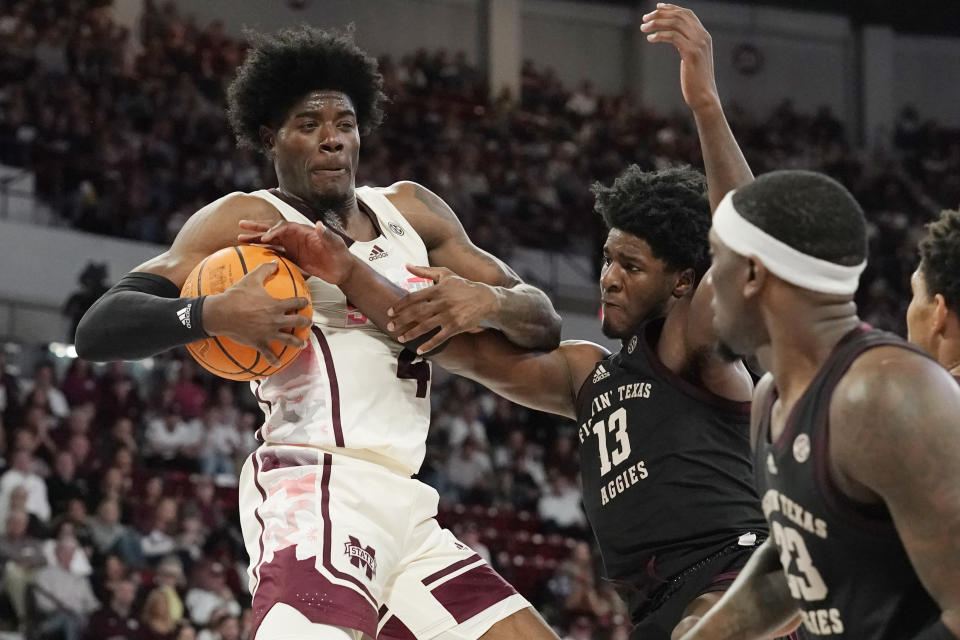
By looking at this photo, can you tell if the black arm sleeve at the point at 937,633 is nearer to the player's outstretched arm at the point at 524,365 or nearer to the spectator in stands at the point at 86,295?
the player's outstretched arm at the point at 524,365

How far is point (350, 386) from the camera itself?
13.1 feet

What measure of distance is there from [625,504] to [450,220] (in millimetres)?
1205

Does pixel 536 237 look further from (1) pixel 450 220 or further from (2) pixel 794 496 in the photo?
(2) pixel 794 496

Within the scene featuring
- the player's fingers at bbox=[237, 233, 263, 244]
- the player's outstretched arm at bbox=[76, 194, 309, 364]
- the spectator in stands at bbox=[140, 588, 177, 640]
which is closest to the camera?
the player's outstretched arm at bbox=[76, 194, 309, 364]

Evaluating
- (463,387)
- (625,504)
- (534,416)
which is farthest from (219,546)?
(625,504)

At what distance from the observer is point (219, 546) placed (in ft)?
32.4

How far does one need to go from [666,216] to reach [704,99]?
39 centimetres

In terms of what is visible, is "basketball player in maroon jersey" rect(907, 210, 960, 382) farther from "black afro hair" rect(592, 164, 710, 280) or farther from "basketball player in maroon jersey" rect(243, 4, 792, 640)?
"black afro hair" rect(592, 164, 710, 280)

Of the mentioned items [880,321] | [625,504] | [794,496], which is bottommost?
[880,321]

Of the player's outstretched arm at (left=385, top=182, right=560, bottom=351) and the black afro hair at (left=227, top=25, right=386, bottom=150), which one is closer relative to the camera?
the player's outstretched arm at (left=385, top=182, right=560, bottom=351)

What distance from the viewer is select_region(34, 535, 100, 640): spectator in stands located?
337 inches

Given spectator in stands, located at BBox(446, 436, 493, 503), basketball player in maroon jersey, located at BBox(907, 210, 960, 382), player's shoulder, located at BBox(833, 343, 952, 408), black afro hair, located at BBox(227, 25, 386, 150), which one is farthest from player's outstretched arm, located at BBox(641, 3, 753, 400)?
spectator in stands, located at BBox(446, 436, 493, 503)

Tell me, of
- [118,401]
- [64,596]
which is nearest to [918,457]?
[64,596]

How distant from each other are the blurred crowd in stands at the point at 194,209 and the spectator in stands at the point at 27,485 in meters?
0.02
